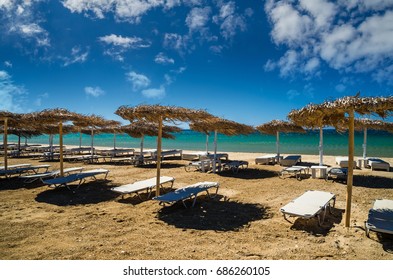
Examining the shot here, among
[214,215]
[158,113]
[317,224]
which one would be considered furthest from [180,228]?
[158,113]

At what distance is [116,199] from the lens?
6.20 meters

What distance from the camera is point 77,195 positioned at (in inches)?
258

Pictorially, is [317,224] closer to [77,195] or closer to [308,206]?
[308,206]

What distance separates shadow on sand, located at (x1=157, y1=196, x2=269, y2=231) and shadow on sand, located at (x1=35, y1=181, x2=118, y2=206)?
205cm

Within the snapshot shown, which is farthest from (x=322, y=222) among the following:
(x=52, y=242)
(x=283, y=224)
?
(x=52, y=242)

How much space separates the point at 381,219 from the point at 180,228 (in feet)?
10.1

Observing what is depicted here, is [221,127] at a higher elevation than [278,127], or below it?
below

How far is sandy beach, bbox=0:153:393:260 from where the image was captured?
3260mm

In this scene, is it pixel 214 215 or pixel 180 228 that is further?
pixel 214 215

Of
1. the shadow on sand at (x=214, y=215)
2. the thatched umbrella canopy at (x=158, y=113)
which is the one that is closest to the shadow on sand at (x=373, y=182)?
the shadow on sand at (x=214, y=215)

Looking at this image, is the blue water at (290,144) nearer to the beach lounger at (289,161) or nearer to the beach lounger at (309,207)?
the beach lounger at (289,161)

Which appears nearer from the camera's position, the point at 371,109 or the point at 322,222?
the point at 371,109
